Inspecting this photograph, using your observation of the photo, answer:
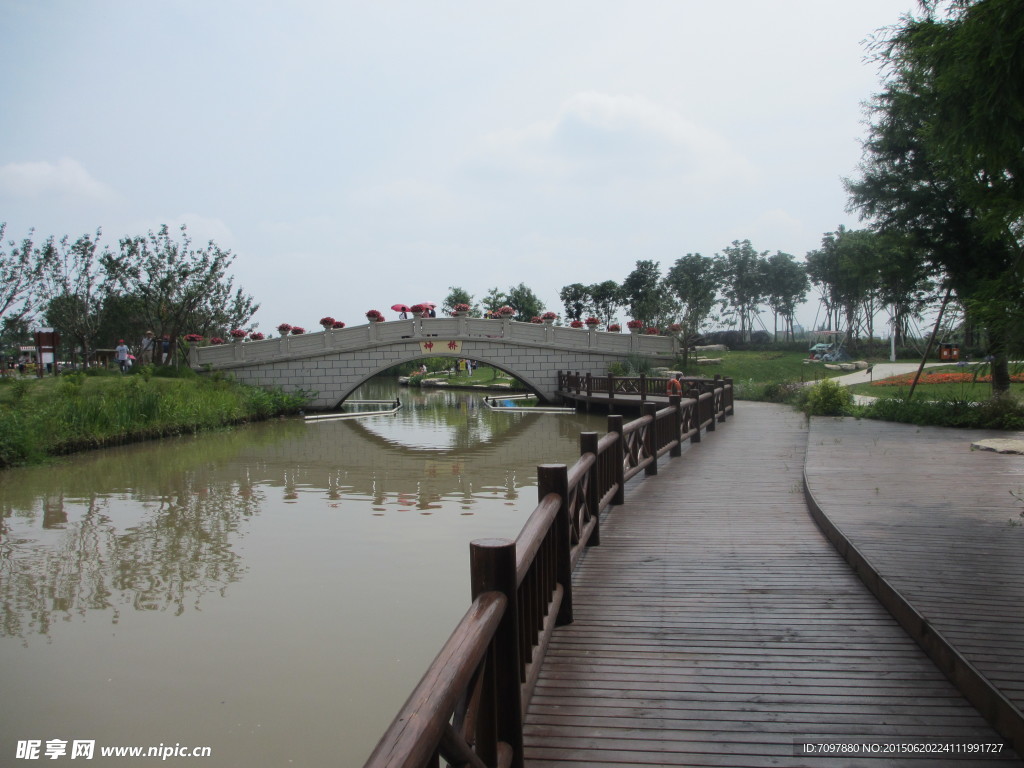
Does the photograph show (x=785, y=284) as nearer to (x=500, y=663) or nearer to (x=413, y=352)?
(x=413, y=352)

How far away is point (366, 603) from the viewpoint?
568cm

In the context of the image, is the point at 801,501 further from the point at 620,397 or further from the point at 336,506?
the point at 620,397

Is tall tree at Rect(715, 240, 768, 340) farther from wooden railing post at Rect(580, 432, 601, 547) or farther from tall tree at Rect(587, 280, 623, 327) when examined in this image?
wooden railing post at Rect(580, 432, 601, 547)

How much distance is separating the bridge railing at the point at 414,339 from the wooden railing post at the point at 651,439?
17.6 meters

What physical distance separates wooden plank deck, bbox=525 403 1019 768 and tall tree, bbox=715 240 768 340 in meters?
45.5

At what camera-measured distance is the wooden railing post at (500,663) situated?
7.27 ft

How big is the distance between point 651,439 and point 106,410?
12198mm

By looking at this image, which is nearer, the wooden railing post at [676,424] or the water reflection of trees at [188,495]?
the water reflection of trees at [188,495]

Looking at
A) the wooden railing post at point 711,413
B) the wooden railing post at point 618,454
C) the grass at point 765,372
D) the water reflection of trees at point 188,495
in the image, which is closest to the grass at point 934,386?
the grass at point 765,372

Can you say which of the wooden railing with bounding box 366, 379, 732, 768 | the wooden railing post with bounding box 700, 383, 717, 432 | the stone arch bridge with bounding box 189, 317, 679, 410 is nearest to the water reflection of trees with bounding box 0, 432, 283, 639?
the wooden railing with bounding box 366, 379, 732, 768

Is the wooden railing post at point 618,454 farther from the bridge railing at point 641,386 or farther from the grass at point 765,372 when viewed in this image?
the grass at point 765,372

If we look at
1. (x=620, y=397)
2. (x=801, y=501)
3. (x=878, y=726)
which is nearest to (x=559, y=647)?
(x=878, y=726)

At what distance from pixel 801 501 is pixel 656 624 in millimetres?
3602

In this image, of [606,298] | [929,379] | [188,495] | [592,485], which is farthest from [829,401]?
[606,298]
